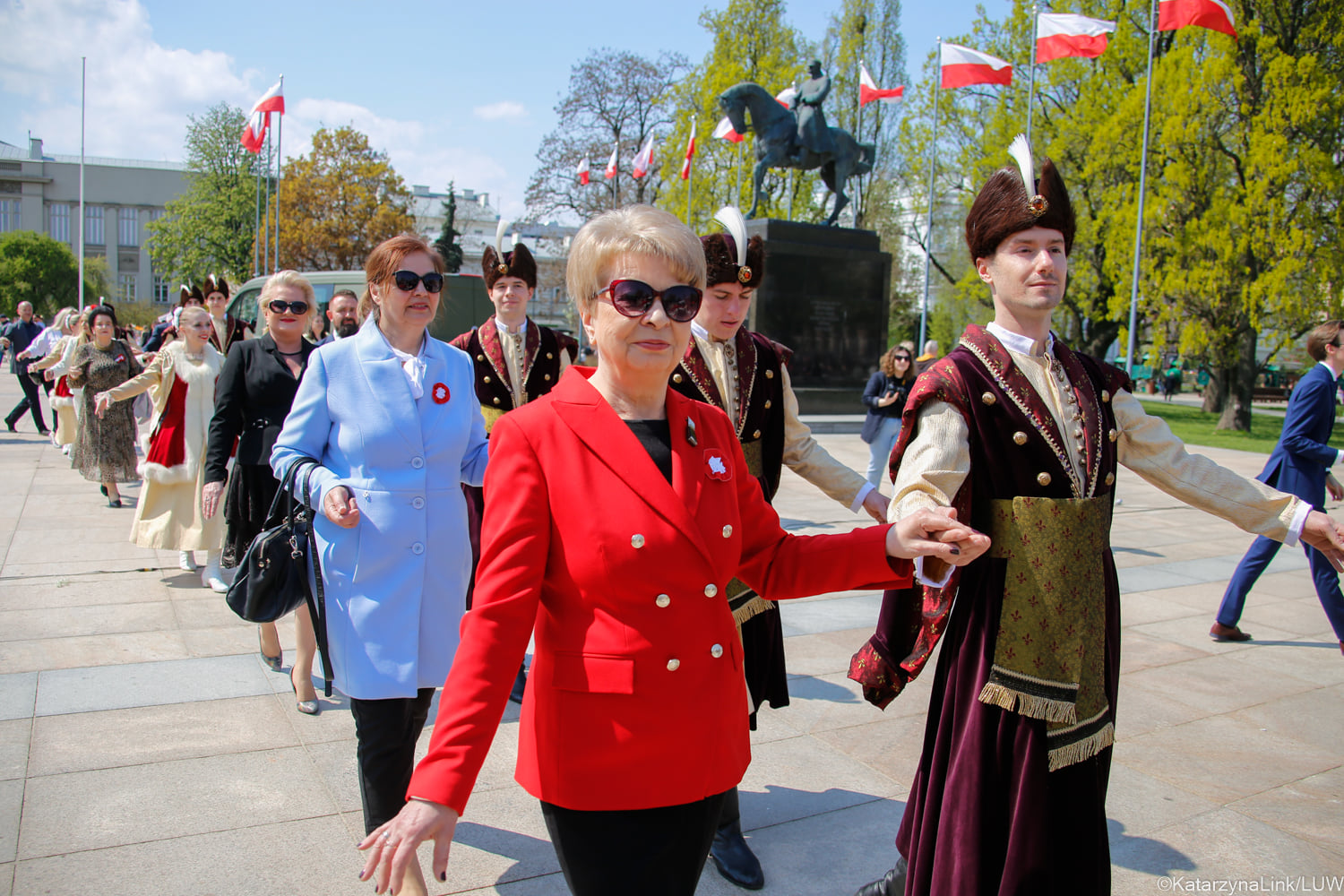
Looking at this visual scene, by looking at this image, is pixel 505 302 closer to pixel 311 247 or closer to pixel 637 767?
pixel 637 767

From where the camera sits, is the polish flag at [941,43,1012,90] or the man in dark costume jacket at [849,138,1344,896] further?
the polish flag at [941,43,1012,90]

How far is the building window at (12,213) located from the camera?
86125 millimetres

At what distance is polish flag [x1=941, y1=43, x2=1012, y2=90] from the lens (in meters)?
21.0

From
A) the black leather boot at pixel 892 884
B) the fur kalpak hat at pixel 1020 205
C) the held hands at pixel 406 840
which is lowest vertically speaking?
the black leather boot at pixel 892 884

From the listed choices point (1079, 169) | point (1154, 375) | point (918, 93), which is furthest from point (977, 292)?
point (1154, 375)

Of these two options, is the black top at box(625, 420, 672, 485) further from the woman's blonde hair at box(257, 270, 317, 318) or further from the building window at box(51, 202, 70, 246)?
the building window at box(51, 202, 70, 246)

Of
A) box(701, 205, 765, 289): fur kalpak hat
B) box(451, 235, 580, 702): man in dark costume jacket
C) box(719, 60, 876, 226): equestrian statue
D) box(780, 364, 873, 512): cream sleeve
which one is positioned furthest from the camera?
box(719, 60, 876, 226): equestrian statue

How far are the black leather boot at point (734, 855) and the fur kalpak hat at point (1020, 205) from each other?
6.24 feet

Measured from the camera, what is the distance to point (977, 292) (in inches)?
1142

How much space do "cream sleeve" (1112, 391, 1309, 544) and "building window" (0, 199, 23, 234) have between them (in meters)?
105

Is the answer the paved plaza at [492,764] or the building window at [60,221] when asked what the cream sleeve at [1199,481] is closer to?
the paved plaza at [492,764]

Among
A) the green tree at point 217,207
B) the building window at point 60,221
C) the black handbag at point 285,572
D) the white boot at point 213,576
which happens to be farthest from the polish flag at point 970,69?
the building window at point 60,221

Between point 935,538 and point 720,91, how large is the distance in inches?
1347

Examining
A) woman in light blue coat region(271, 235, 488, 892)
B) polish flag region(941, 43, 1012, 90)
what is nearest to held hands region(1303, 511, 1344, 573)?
woman in light blue coat region(271, 235, 488, 892)
